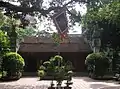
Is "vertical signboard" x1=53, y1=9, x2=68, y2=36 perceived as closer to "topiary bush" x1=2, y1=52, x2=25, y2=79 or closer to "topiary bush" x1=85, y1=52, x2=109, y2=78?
"topiary bush" x1=2, y1=52, x2=25, y2=79

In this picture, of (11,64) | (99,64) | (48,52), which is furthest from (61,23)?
(48,52)

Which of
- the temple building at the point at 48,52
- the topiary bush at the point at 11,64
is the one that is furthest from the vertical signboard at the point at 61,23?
the temple building at the point at 48,52

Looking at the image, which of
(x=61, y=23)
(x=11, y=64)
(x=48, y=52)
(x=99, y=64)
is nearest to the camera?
(x=61, y=23)

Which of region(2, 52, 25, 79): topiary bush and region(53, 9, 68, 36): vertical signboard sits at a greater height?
region(53, 9, 68, 36): vertical signboard

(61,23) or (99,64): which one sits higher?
(61,23)

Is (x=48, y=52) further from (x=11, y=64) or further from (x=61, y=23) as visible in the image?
(x=61, y=23)

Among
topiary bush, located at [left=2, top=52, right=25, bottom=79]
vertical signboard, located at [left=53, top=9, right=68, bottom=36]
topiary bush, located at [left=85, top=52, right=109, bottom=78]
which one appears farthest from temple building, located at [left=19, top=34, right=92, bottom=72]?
vertical signboard, located at [left=53, top=9, right=68, bottom=36]

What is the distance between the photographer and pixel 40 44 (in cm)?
3519

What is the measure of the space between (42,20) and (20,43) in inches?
854

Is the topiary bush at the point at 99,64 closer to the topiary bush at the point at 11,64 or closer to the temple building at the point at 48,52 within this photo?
the topiary bush at the point at 11,64

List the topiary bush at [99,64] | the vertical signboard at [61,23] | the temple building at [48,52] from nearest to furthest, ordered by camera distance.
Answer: the vertical signboard at [61,23] → the topiary bush at [99,64] → the temple building at [48,52]

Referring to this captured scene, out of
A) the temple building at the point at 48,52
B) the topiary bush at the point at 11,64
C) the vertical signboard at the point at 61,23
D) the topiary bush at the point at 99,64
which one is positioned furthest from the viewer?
the temple building at the point at 48,52

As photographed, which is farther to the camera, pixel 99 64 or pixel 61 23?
pixel 99 64

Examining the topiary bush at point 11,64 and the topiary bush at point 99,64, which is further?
the topiary bush at point 99,64
